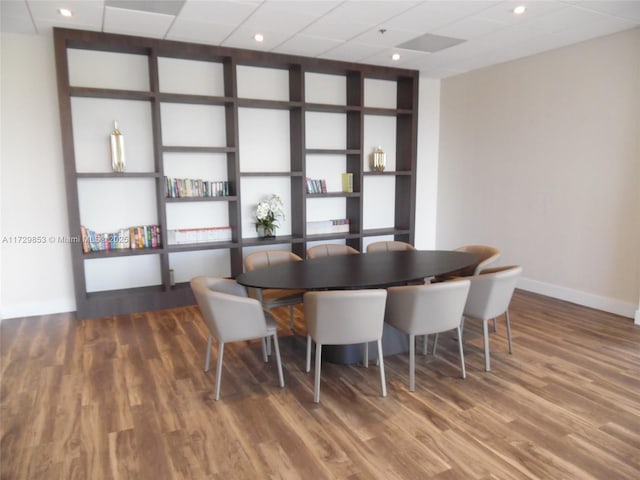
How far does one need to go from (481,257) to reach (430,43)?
2319 millimetres

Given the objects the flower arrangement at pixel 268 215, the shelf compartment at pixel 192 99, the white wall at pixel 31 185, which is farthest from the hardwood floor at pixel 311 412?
the shelf compartment at pixel 192 99

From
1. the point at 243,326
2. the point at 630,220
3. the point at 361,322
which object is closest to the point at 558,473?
the point at 361,322

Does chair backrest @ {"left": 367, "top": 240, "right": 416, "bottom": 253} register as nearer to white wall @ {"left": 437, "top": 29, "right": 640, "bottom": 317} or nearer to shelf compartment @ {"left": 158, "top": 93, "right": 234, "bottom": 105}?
white wall @ {"left": 437, "top": 29, "right": 640, "bottom": 317}

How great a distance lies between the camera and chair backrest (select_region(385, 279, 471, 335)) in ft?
9.71

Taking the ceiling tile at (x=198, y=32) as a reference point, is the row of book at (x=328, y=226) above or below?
below

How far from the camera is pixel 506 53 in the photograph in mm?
5207

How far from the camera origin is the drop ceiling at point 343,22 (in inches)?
146

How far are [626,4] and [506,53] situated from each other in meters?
1.55

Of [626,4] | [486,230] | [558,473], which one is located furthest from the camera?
[486,230]

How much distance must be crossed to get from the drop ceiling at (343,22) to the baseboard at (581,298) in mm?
2667

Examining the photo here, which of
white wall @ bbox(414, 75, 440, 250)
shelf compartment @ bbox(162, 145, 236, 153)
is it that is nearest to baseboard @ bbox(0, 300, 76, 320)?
shelf compartment @ bbox(162, 145, 236, 153)

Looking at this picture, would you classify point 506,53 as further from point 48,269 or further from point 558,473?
point 48,269

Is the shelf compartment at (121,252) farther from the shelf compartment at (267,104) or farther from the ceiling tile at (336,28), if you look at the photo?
the ceiling tile at (336,28)

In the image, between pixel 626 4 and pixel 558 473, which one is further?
pixel 626 4
